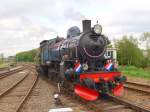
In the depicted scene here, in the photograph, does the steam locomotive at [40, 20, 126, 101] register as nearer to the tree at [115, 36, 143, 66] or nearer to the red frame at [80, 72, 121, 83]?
the red frame at [80, 72, 121, 83]

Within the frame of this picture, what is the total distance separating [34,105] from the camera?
11781 millimetres

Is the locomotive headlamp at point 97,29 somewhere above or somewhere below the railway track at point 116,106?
above

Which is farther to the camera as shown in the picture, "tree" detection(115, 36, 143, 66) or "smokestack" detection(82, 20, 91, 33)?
"tree" detection(115, 36, 143, 66)

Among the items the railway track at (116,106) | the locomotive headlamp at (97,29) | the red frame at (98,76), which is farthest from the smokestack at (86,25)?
the railway track at (116,106)

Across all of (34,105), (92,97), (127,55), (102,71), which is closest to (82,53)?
(102,71)

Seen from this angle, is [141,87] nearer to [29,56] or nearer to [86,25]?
[86,25]

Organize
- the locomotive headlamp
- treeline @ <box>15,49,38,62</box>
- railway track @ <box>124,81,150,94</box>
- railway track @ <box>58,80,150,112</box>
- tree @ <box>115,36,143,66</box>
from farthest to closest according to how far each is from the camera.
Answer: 1. treeline @ <box>15,49,38,62</box>
2. tree @ <box>115,36,143,66</box>
3. railway track @ <box>124,81,150,94</box>
4. the locomotive headlamp
5. railway track @ <box>58,80,150,112</box>

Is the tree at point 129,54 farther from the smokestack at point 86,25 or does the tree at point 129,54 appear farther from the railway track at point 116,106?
the railway track at point 116,106

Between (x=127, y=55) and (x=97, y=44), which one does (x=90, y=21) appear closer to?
(x=97, y=44)

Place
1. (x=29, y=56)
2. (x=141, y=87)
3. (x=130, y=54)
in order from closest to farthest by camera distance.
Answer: (x=141, y=87) < (x=130, y=54) < (x=29, y=56)

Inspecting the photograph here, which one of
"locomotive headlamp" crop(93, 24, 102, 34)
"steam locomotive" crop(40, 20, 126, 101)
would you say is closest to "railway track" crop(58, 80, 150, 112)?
"steam locomotive" crop(40, 20, 126, 101)

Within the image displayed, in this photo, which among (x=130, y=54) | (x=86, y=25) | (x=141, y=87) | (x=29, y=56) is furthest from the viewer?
(x=29, y=56)

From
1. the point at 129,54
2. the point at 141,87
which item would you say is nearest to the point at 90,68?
the point at 141,87

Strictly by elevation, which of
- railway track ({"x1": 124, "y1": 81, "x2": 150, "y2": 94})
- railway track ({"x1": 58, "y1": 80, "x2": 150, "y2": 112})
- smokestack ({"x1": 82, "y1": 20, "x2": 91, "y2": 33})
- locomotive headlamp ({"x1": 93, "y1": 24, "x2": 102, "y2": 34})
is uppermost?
smokestack ({"x1": 82, "y1": 20, "x2": 91, "y2": 33})
